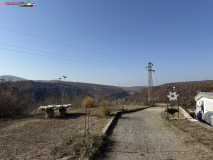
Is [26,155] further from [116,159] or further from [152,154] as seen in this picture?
[152,154]

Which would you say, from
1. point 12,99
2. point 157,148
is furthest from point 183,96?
point 157,148

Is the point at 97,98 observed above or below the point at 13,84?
below

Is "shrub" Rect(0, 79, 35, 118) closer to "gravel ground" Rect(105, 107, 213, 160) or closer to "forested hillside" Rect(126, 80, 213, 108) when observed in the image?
"gravel ground" Rect(105, 107, 213, 160)

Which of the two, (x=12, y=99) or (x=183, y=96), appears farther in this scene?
(x=183, y=96)

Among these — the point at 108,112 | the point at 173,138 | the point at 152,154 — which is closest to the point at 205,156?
the point at 152,154

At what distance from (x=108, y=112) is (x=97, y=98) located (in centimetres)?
722

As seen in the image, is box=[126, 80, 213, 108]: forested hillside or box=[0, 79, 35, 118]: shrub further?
box=[126, 80, 213, 108]: forested hillside

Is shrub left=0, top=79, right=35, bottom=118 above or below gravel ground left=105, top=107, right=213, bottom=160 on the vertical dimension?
above

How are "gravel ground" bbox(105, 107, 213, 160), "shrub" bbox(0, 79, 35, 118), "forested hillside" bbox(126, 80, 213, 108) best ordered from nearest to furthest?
"gravel ground" bbox(105, 107, 213, 160)
"shrub" bbox(0, 79, 35, 118)
"forested hillside" bbox(126, 80, 213, 108)

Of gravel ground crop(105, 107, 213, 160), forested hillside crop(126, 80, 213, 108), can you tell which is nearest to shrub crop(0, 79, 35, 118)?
gravel ground crop(105, 107, 213, 160)

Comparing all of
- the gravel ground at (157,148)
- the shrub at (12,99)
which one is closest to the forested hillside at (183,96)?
the shrub at (12,99)

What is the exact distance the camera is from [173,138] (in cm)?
505

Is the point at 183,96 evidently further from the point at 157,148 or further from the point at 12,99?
the point at 157,148

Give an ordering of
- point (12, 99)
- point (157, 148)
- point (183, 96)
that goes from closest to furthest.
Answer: point (157, 148) < point (12, 99) < point (183, 96)
